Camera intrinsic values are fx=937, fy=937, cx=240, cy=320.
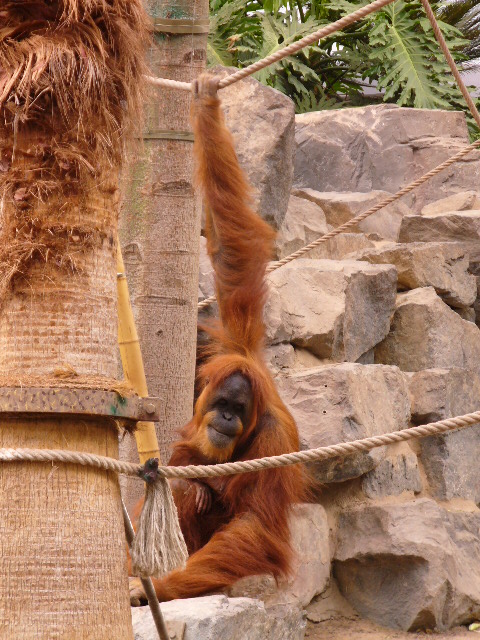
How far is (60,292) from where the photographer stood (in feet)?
7.29

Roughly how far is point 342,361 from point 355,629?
5.09 ft

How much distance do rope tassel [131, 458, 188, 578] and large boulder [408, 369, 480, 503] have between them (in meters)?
2.99

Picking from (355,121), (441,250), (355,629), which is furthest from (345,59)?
(355,629)

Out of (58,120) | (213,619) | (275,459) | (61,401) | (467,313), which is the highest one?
(467,313)

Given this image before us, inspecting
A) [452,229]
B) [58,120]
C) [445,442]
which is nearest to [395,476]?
[445,442]

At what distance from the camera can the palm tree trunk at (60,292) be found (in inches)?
83.0

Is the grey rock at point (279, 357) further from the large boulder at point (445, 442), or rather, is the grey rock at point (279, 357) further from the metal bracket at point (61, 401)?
the metal bracket at point (61, 401)

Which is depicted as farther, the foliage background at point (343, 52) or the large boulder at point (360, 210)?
the foliage background at point (343, 52)

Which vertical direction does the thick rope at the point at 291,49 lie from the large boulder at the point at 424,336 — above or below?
above

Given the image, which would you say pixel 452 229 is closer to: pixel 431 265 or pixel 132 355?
pixel 431 265

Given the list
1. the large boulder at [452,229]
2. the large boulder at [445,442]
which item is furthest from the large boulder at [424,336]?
the large boulder at [452,229]

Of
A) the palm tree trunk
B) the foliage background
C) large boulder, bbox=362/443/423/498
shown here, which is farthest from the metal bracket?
the foliage background

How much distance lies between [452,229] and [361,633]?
3128 mm

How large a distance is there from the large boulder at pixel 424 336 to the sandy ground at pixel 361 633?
1815mm
